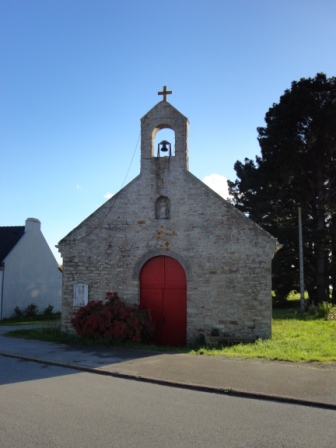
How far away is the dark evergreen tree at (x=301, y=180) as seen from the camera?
27.6 meters

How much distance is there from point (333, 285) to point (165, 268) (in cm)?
1818

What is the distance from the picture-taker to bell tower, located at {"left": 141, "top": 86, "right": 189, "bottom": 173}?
14.9m

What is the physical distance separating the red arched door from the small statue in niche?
4.77 feet

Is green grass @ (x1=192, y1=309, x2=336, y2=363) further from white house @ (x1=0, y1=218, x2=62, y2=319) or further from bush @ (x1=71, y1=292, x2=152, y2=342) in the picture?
white house @ (x1=0, y1=218, x2=62, y2=319)

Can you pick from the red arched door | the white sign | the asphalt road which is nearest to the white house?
the white sign

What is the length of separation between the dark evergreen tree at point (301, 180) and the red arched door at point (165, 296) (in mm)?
15054

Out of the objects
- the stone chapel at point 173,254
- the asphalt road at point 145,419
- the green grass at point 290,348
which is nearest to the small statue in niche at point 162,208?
the stone chapel at point 173,254

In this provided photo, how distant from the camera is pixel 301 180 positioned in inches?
1150

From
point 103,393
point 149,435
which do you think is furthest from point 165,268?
point 149,435

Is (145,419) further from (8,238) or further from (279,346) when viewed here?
(8,238)

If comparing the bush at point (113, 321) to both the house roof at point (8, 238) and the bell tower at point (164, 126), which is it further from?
the house roof at point (8, 238)

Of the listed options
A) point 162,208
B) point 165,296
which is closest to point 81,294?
point 165,296

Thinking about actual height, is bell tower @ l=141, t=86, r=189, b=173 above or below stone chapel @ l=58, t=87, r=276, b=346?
above

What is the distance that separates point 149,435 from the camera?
557 centimetres
